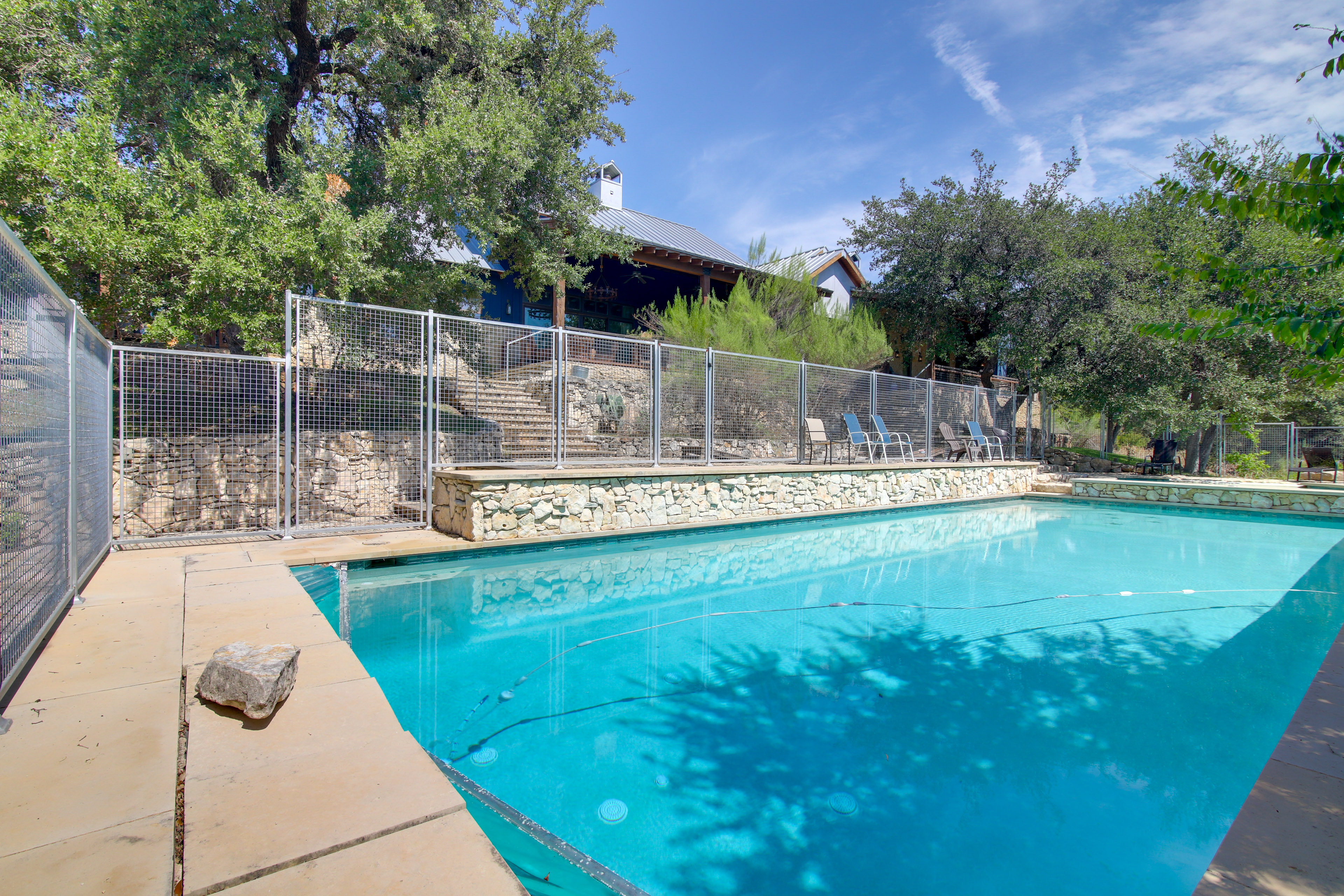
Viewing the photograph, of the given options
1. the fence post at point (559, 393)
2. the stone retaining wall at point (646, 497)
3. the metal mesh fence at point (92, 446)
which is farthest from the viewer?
the fence post at point (559, 393)

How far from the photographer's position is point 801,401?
1041 cm

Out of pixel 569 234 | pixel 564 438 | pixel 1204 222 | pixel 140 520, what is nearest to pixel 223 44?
pixel 569 234

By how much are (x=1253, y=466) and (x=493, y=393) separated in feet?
64.5

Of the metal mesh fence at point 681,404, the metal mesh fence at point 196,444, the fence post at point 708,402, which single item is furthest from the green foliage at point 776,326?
the metal mesh fence at point 196,444

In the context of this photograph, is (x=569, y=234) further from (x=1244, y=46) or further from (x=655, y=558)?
(x=1244, y=46)

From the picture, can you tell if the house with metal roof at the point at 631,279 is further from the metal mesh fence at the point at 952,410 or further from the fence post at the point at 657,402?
the fence post at the point at 657,402

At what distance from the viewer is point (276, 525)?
22.1 feet

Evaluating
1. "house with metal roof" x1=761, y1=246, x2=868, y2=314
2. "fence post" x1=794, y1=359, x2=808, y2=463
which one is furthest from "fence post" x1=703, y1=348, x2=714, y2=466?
"house with metal roof" x1=761, y1=246, x2=868, y2=314

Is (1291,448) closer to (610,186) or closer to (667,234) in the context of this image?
(667,234)

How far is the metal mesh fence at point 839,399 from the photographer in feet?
35.1

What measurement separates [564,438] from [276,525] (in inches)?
132

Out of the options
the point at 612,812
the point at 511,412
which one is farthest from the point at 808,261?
the point at 612,812

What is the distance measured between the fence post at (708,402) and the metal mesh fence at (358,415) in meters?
3.86

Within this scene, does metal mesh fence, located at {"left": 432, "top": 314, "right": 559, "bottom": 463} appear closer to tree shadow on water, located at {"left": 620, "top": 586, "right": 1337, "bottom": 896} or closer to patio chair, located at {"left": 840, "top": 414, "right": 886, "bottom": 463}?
tree shadow on water, located at {"left": 620, "top": 586, "right": 1337, "bottom": 896}
